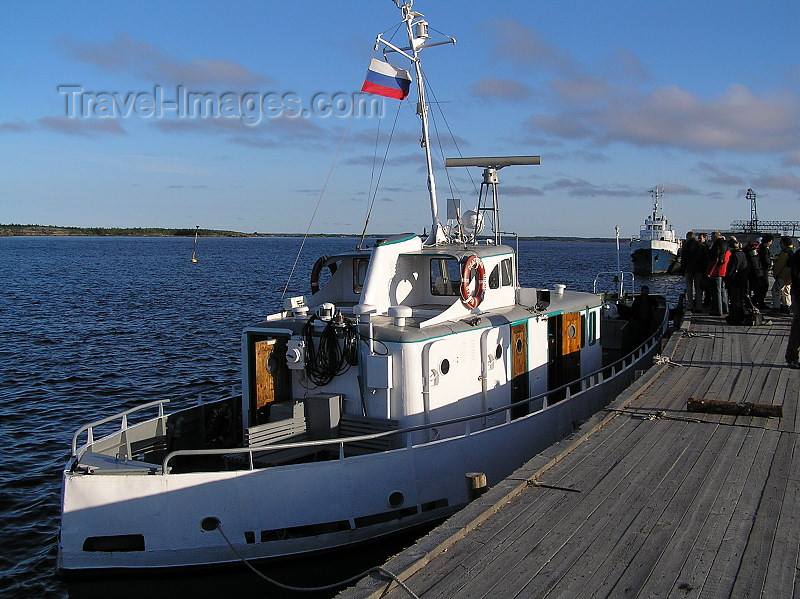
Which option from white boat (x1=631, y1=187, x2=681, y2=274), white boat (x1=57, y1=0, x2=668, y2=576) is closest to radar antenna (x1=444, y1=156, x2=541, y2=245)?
white boat (x1=57, y1=0, x2=668, y2=576)

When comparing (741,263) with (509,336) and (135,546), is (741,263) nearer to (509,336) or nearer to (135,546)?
(509,336)

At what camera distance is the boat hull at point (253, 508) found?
9000mm

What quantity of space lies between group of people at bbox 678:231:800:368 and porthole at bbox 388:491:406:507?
478 inches

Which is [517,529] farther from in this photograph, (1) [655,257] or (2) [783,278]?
(1) [655,257]

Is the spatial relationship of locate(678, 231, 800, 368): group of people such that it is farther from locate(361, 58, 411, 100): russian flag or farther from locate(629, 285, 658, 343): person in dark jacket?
locate(361, 58, 411, 100): russian flag

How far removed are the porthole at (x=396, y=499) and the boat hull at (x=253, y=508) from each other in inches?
0.6

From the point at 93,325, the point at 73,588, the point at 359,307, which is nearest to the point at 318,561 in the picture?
the point at 73,588

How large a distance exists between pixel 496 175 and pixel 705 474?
804 centimetres

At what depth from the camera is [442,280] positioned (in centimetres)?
1312

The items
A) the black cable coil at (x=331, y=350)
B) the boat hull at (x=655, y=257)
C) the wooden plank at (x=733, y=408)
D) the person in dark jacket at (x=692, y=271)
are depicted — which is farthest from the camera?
the boat hull at (x=655, y=257)

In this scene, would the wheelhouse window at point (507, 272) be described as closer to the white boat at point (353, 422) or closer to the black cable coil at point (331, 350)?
the white boat at point (353, 422)

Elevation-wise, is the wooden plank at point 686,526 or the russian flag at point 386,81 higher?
the russian flag at point 386,81

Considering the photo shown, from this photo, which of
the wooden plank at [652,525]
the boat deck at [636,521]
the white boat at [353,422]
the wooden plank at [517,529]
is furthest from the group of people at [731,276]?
the wooden plank at [517,529]

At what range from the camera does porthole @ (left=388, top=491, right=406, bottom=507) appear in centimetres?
1027
